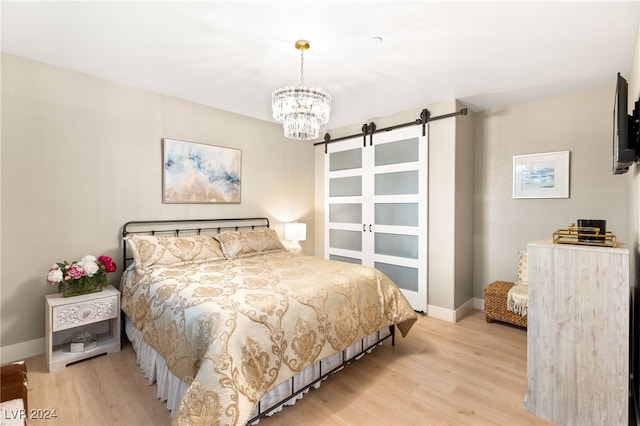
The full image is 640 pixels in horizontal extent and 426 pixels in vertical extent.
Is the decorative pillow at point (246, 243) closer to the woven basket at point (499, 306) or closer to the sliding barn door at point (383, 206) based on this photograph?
the sliding barn door at point (383, 206)

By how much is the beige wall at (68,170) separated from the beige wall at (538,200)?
11.8ft

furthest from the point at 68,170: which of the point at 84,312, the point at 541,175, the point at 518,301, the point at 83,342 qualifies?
the point at 541,175

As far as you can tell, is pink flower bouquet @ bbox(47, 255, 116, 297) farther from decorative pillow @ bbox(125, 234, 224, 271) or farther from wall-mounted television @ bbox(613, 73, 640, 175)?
wall-mounted television @ bbox(613, 73, 640, 175)

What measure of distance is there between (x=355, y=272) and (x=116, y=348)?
229 cm

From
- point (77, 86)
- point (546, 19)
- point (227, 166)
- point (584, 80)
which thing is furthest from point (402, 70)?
point (77, 86)

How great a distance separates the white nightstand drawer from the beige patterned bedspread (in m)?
0.16

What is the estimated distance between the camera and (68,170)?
2.79 m

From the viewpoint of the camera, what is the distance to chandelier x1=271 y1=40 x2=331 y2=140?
2.32m

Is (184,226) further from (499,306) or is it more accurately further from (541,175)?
(541,175)

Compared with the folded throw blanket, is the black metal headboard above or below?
above

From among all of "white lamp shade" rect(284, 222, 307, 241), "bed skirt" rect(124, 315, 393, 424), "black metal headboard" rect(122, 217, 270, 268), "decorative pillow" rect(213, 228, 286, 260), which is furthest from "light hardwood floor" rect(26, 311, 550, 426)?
"white lamp shade" rect(284, 222, 307, 241)

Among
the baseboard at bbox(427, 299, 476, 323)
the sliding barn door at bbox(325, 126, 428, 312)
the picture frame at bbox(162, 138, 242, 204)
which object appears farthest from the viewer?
the sliding barn door at bbox(325, 126, 428, 312)

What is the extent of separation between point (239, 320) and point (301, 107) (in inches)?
63.0

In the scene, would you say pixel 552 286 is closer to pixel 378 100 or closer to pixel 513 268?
pixel 513 268
